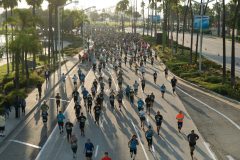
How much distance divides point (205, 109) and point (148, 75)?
17834 mm

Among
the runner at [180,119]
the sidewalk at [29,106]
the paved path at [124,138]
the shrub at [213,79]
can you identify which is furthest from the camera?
the shrub at [213,79]

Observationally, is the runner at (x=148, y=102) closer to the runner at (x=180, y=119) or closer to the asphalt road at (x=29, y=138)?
the runner at (x=180, y=119)

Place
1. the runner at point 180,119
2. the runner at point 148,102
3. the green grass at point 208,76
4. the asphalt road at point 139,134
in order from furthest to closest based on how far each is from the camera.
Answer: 1. the green grass at point 208,76
2. the runner at point 148,102
3. the runner at point 180,119
4. the asphalt road at point 139,134

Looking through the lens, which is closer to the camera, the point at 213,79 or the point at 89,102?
the point at 89,102

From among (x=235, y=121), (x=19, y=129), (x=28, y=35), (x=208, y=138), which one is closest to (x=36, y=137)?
(x=19, y=129)

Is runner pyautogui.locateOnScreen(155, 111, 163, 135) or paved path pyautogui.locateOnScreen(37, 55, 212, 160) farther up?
runner pyautogui.locateOnScreen(155, 111, 163, 135)

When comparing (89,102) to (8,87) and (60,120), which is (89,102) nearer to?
(60,120)

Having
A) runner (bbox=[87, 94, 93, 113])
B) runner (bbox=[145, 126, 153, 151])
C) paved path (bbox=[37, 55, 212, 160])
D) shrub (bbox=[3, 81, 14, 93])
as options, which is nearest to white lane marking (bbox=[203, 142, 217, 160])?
paved path (bbox=[37, 55, 212, 160])

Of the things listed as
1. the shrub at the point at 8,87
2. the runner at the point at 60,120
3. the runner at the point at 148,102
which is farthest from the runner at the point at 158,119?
the shrub at the point at 8,87

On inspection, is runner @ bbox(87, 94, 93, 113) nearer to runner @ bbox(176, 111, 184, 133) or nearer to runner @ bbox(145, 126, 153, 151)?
runner @ bbox(176, 111, 184, 133)

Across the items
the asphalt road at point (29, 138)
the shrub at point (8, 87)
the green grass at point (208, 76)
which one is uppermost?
the green grass at point (208, 76)

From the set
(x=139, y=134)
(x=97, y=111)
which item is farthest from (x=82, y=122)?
(x=139, y=134)

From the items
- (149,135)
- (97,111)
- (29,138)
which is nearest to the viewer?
(149,135)

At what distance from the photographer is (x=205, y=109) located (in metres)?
29.1
